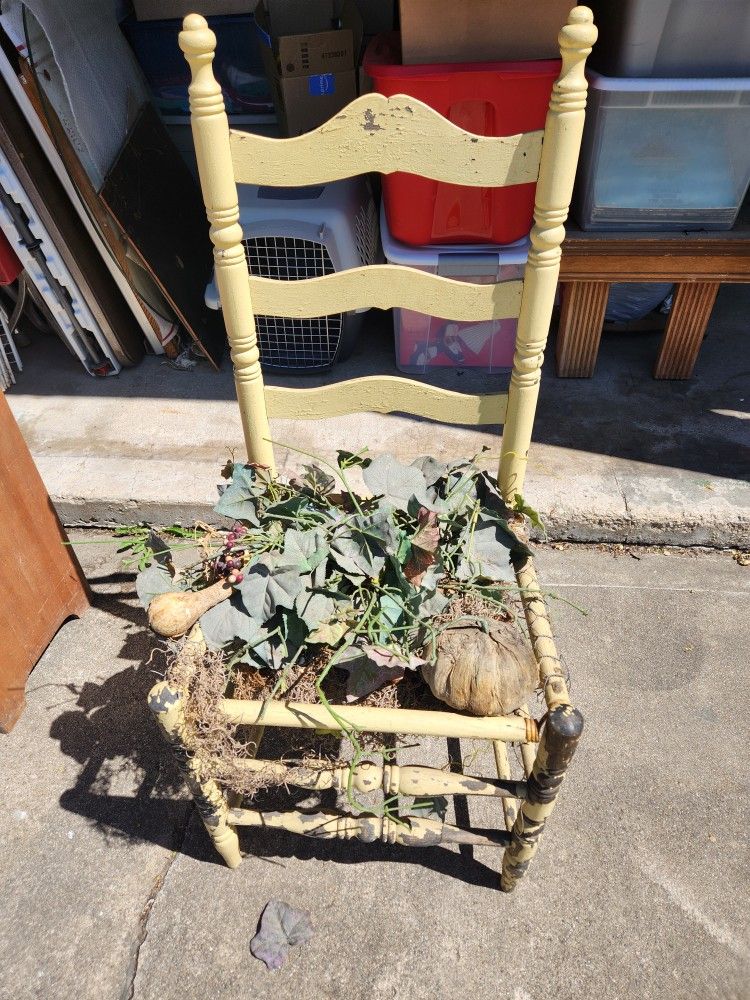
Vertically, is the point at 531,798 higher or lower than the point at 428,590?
lower

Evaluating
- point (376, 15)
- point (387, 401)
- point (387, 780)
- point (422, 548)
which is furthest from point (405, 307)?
point (376, 15)

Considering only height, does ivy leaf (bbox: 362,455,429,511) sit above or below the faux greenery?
above

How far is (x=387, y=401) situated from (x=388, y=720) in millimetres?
620

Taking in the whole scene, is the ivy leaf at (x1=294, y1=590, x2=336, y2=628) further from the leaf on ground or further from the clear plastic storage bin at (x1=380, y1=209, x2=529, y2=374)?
the clear plastic storage bin at (x1=380, y1=209, x2=529, y2=374)

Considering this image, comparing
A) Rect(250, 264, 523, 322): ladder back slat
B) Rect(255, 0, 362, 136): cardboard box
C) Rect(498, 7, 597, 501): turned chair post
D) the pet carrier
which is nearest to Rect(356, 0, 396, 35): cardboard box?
Rect(255, 0, 362, 136): cardboard box

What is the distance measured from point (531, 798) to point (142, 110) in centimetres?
270

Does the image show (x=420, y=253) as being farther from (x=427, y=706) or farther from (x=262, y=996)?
(x=262, y=996)

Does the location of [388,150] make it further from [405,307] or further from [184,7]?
[184,7]

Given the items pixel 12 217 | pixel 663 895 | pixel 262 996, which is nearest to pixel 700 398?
pixel 663 895

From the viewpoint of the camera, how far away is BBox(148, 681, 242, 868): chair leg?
1124 millimetres

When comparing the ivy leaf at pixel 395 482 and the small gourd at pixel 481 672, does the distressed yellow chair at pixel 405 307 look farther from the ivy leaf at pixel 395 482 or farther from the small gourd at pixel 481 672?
the ivy leaf at pixel 395 482

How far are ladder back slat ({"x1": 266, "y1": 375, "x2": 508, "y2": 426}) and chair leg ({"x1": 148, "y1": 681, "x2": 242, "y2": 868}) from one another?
61 cm

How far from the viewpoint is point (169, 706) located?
1121 millimetres

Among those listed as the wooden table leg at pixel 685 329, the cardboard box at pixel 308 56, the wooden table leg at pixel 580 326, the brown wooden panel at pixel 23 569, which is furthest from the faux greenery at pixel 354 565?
the cardboard box at pixel 308 56
